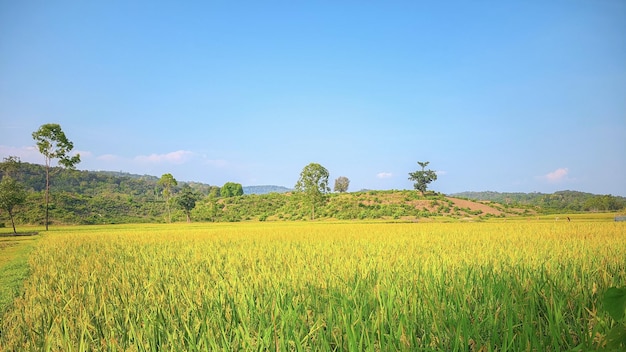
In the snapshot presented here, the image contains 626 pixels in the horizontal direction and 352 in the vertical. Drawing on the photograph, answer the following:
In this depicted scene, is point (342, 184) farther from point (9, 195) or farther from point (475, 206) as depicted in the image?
point (9, 195)

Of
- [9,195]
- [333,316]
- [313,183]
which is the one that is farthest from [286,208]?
[333,316]

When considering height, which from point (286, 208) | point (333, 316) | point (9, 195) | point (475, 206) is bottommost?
point (286, 208)

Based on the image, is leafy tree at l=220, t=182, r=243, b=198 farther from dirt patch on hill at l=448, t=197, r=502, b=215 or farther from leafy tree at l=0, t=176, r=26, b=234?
leafy tree at l=0, t=176, r=26, b=234

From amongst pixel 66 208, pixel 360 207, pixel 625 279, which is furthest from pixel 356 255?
pixel 66 208

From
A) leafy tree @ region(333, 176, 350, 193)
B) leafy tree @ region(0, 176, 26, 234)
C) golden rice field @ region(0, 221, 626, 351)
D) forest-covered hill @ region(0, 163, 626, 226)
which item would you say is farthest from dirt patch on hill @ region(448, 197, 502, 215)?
leafy tree @ region(333, 176, 350, 193)

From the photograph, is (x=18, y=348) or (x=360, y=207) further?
(x=360, y=207)

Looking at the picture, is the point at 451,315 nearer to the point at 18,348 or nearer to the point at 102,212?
the point at 18,348

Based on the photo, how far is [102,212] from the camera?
207 feet

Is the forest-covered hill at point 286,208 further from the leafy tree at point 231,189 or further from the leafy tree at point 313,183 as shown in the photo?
the leafy tree at point 231,189

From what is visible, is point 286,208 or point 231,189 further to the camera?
point 231,189

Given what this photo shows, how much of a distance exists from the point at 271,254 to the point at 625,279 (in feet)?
20.5

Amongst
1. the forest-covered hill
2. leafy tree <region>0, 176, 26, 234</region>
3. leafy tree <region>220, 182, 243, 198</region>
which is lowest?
the forest-covered hill

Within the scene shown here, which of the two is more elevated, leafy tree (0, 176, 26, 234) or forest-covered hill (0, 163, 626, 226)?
leafy tree (0, 176, 26, 234)

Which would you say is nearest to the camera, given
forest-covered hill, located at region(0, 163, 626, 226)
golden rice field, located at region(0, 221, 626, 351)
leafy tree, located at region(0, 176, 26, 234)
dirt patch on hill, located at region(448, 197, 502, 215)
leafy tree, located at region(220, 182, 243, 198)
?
golden rice field, located at region(0, 221, 626, 351)
